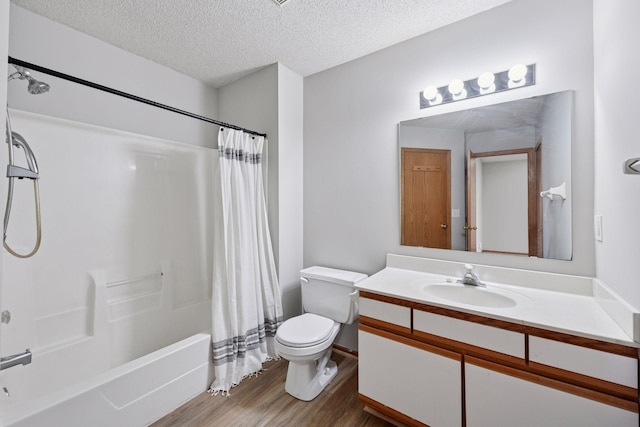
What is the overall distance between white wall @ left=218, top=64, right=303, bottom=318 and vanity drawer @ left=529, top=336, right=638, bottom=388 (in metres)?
1.77

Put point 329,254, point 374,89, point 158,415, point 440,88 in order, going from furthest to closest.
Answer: point 329,254, point 374,89, point 440,88, point 158,415

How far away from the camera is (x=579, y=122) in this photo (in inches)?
57.8

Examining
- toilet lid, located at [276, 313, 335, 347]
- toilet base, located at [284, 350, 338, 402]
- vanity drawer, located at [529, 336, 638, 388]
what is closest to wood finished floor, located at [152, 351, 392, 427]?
toilet base, located at [284, 350, 338, 402]

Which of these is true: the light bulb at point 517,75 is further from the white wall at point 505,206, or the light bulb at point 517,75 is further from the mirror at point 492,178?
the white wall at point 505,206

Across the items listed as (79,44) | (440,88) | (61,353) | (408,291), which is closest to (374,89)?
(440,88)

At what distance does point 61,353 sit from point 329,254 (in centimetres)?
192

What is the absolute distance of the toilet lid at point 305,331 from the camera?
1765 millimetres

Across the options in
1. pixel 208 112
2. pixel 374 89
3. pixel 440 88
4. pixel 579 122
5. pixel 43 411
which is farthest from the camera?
pixel 208 112

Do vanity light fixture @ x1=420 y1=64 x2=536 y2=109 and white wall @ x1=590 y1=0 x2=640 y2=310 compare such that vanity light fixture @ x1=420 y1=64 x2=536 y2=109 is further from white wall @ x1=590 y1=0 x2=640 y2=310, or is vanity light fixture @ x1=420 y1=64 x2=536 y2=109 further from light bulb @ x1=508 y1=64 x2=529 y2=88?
white wall @ x1=590 y1=0 x2=640 y2=310

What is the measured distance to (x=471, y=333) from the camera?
1.30 m

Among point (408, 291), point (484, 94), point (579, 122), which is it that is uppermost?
point (484, 94)

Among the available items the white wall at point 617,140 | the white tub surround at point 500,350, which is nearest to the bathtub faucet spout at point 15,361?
the white tub surround at point 500,350

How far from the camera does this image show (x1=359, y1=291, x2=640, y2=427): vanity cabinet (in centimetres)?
104

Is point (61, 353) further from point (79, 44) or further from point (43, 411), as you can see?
point (79, 44)
